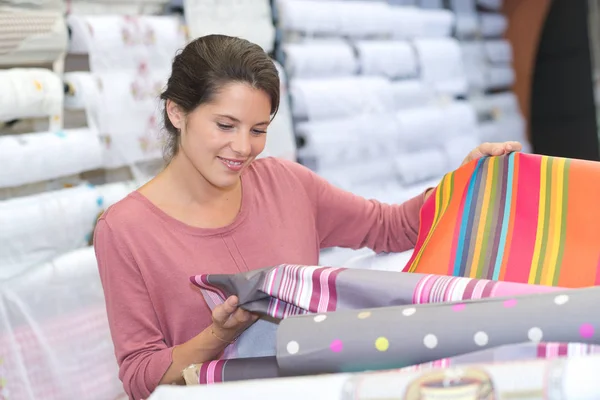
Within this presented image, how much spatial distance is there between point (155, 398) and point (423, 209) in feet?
2.26

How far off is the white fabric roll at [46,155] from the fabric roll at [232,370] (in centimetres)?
104

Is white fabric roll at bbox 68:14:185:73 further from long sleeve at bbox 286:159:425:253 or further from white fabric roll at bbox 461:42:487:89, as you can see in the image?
white fabric roll at bbox 461:42:487:89

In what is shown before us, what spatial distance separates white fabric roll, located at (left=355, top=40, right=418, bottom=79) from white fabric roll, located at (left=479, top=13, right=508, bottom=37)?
895 millimetres

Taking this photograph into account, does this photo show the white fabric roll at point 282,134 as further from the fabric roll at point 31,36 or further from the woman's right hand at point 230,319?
the woman's right hand at point 230,319

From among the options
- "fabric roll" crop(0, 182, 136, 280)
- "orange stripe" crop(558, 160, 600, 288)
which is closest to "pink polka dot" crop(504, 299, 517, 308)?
"orange stripe" crop(558, 160, 600, 288)

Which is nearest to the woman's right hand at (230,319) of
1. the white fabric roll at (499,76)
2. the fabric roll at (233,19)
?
the fabric roll at (233,19)

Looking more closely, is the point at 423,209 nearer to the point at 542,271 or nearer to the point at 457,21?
the point at 542,271

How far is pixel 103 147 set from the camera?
2301mm

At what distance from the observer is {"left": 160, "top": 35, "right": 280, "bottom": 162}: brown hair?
135 cm

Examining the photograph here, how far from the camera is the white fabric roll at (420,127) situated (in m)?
3.59

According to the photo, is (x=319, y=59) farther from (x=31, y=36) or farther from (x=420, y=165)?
(x=31, y=36)

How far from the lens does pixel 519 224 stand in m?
1.21

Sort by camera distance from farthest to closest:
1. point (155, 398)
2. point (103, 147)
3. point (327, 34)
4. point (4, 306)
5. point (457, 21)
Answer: point (457, 21), point (327, 34), point (103, 147), point (4, 306), point (155, 398)

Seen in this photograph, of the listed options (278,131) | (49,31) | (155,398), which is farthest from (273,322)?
(278,131)
